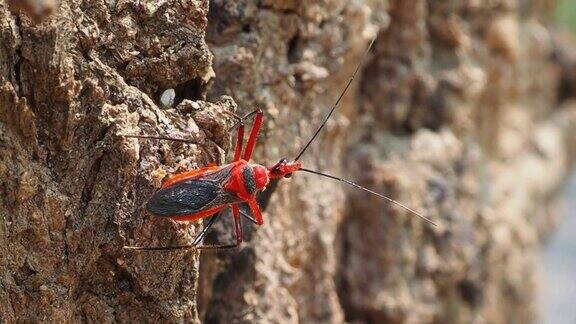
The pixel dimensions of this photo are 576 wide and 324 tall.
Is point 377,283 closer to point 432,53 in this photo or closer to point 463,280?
point 463,280

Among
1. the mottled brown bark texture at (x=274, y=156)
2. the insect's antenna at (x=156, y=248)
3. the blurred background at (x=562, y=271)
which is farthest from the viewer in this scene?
the blurred background at (x=562, y=271)

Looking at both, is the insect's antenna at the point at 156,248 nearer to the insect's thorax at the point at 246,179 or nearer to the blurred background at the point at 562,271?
the insect's thorax at the point at 246,179

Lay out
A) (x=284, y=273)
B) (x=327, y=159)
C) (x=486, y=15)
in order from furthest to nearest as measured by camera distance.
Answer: (x=486, y=15)
(x=327, y=159)
(x=284, y=273)

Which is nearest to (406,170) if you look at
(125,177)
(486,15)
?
(486,15)

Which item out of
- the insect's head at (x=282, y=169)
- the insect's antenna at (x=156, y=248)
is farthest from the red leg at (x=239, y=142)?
the insect's antenna at (x=156, y=248)

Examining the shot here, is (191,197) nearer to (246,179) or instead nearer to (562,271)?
(246,179)

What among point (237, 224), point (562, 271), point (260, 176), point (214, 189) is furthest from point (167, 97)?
point (562, 271)
